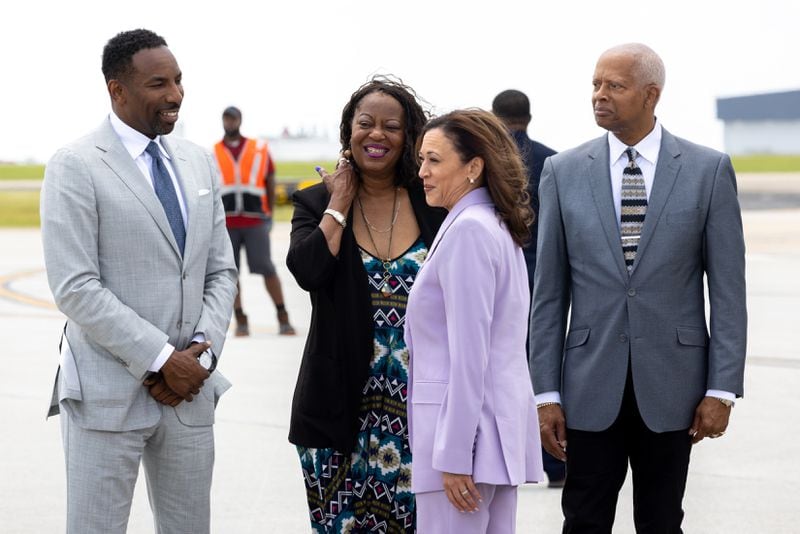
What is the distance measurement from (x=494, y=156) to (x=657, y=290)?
2.79 feet

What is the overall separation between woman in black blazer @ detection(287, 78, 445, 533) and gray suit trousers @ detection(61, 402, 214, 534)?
1.15 ft

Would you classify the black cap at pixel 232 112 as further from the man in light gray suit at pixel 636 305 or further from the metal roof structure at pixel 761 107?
the metal roof structure at pixel 761 107

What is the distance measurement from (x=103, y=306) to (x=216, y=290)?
1.65ft

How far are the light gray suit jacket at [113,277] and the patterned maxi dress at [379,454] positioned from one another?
49 cm

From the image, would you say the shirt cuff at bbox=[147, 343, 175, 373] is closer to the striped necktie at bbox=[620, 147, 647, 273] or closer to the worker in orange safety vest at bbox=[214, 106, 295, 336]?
the striped necktie at bbox=[620, 147, 647, 273]

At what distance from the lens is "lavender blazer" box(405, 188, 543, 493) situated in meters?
3.11

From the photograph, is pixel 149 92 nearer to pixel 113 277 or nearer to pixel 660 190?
pixel 113 277

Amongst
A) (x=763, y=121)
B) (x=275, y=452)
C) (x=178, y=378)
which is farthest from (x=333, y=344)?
(x=763, y=121)

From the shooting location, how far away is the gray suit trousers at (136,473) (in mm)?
3594

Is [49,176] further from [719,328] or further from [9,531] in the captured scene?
[9,531]

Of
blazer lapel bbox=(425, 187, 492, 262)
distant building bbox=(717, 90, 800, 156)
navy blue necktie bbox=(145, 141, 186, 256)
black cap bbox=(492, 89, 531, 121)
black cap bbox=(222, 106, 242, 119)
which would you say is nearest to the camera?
blazer lapel bbox=(425, 187, 492, 262)

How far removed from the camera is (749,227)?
25531 millimetres

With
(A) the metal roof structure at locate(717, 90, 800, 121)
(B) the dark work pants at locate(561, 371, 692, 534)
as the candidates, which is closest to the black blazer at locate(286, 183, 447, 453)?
(B) the dark work pants at locate(561, 371, 692, 534)

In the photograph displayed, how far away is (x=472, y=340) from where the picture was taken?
3.11 m
